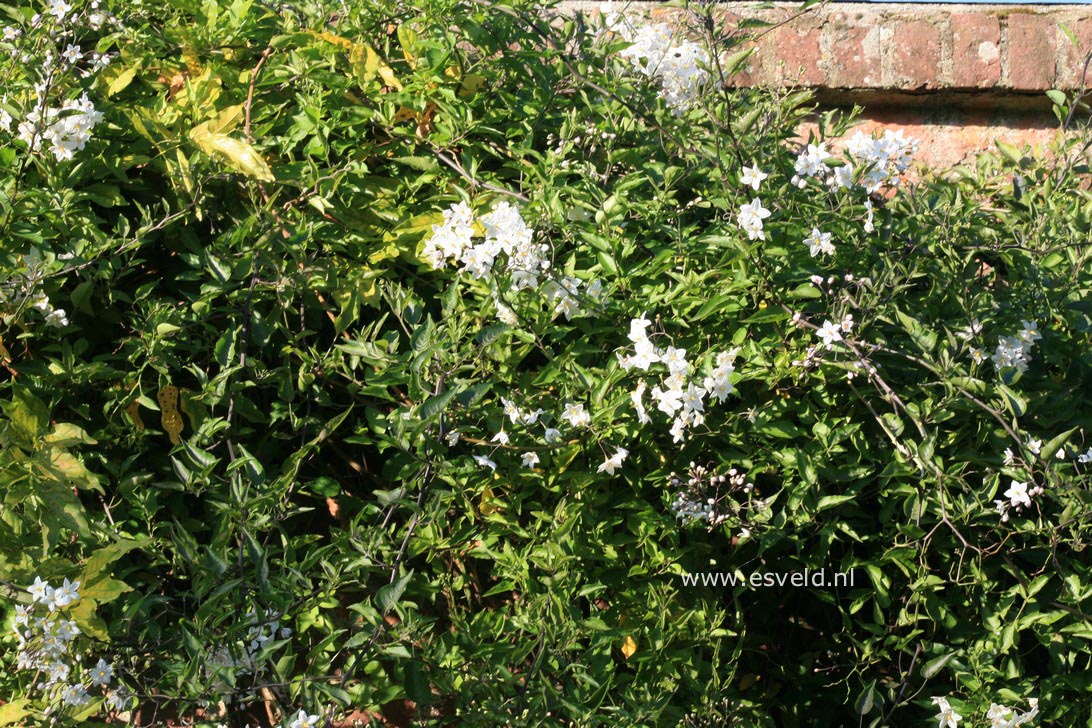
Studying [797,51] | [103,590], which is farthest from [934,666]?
[797,51]

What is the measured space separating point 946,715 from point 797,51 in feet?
6.91

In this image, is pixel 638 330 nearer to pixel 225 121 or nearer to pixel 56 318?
pixel 225 121

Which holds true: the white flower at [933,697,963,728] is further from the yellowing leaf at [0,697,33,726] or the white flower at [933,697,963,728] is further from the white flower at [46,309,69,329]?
the white flower at [46,309,69,329]

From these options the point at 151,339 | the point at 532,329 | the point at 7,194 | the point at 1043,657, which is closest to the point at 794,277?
the point at 532,329

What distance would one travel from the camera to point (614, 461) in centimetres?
195

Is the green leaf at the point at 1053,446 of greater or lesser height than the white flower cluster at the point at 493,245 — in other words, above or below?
below

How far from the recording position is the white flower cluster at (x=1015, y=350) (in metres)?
2.15

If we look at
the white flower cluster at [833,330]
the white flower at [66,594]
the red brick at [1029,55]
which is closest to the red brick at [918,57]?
the red brick at [1029,55]

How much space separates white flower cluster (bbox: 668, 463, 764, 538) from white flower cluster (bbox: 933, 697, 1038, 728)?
46 centimetres

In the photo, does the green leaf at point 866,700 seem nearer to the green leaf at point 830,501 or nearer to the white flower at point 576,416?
the green leaf at point 830,501

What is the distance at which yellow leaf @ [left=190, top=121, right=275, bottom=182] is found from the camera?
2.06 m

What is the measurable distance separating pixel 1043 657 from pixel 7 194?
84.7 inches

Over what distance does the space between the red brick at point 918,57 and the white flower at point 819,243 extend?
159 centimetres

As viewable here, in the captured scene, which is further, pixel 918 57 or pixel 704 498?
pixel 918 57
